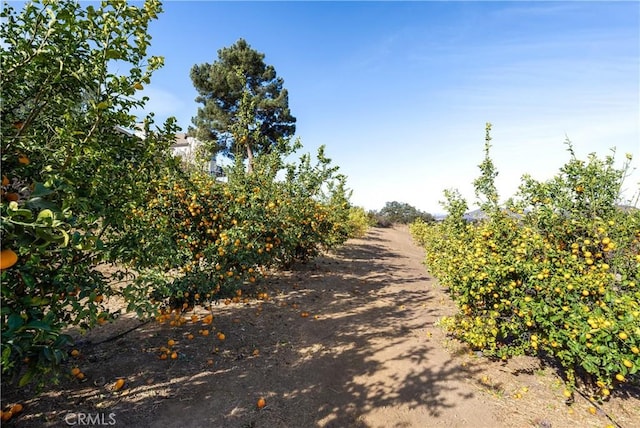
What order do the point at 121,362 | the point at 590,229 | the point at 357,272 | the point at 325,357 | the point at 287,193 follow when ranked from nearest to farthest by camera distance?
1. the point at 121,362
2. the point at 590,229
3. the point at 325,357
4. the point at 287,193
5. the point at 357,272

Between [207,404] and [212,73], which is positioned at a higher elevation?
[212,73]

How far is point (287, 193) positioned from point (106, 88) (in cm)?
457

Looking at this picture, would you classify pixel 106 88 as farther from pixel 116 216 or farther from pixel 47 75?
pixel 116 216

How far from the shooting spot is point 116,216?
2.61 meters

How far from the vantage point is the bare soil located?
9.61ft

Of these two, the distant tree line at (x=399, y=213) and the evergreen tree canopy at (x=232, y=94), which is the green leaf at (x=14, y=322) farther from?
the distant tree line at (x=399, y=213)

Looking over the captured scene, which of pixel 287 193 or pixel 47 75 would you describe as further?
pixel 287 193

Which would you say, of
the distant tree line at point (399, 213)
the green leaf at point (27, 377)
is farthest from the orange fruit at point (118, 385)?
the distant tree line at point (399, 213)

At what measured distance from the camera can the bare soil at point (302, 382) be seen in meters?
2.93

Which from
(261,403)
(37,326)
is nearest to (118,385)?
(261,403)

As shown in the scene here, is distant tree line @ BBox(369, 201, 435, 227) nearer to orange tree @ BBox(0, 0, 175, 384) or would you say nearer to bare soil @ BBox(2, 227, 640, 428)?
bare soil @ BBox(2, 227, 640, 428)

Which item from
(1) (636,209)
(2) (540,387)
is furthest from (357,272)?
(1) (636,209)
